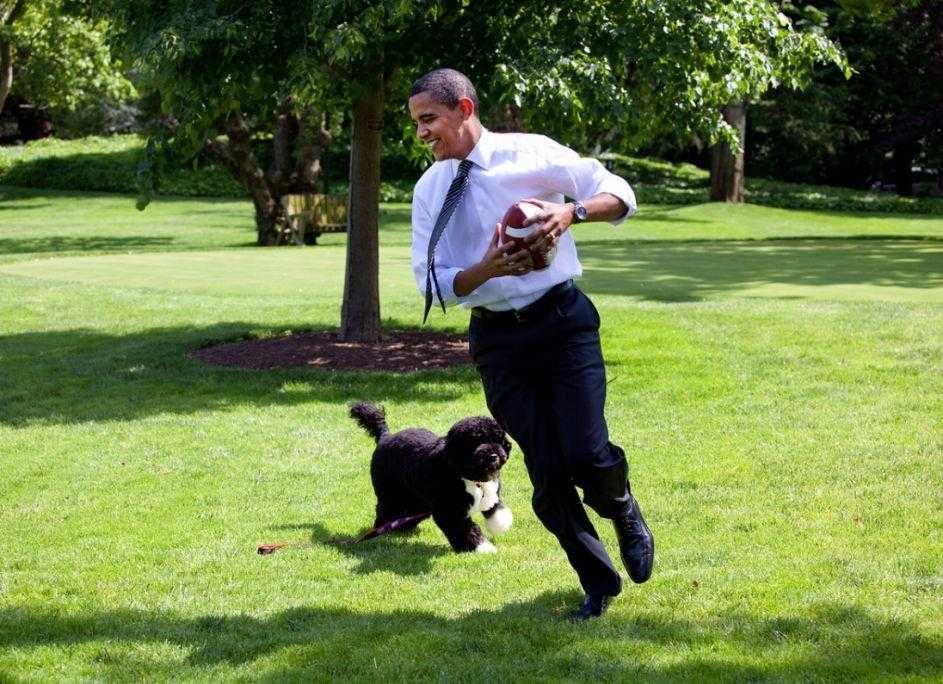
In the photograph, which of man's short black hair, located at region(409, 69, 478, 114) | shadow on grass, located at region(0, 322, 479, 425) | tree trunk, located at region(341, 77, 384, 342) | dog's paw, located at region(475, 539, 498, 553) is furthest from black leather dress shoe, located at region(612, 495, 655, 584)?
tree trunk, located at region(341, 77, 384, 342)

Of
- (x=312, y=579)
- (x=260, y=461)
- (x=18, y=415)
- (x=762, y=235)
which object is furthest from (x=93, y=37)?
(x=312, y=579)

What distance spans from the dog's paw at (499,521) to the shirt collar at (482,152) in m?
2.12

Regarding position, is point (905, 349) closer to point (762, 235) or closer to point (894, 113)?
point (762, 235)

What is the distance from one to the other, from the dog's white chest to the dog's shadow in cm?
36

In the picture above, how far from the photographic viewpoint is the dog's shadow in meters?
6.85

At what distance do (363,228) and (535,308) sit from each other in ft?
29.1

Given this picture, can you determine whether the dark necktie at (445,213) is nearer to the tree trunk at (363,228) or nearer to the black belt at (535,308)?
the black belt at (535,308)

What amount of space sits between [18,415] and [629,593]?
710 cm

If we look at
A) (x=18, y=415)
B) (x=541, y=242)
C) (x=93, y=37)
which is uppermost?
(x=93, y=37)

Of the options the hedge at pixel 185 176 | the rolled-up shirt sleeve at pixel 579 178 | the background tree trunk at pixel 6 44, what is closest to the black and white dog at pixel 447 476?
the rolled-up shirt sleeve at pixel 579 178

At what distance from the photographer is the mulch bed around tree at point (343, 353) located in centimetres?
1346

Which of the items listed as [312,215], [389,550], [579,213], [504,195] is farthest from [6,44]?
[579,213]

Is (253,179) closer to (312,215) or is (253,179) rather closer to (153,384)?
(312,215)

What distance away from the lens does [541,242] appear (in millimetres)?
5047
